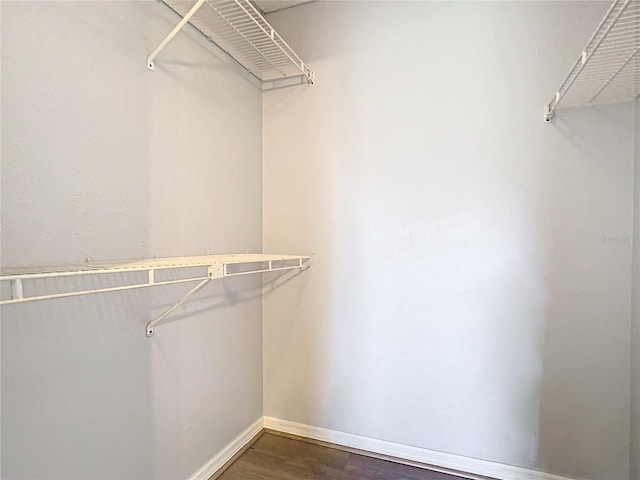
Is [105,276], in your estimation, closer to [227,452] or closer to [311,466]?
[227,452]

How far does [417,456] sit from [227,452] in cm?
→ 98

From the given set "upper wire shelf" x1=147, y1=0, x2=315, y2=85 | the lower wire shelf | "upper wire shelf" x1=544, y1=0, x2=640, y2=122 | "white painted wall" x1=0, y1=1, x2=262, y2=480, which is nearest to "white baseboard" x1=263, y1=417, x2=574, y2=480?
"white painted wall" x1=0, y1=1, x2=262, y2=480

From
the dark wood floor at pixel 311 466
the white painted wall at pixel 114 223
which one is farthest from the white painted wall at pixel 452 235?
the white painted wall at pixel 114 223

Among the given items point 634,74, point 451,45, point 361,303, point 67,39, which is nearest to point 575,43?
point 634,74

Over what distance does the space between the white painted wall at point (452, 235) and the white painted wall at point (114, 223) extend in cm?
42

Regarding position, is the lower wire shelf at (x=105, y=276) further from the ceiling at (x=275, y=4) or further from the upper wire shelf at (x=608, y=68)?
the ceiling at (x=275, y=4)

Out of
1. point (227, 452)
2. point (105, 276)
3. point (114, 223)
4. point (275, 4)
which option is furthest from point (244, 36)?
point (227, 452)

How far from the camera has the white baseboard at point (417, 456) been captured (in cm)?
163

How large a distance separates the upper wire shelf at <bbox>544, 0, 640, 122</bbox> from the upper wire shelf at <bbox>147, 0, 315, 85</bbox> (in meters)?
1.17

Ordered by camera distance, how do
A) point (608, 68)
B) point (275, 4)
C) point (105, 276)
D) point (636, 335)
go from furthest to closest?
point (275, 4), point (636, 335), point (608, 68), point (105, 276)

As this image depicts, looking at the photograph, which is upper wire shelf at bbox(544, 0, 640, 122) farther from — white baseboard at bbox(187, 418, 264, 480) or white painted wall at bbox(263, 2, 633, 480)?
white baseboard at bbox(187, 418, 264, 480)

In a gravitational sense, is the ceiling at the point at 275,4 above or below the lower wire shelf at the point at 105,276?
above

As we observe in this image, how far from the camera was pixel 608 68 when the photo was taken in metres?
1.23

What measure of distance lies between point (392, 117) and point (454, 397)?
1.47 metres
